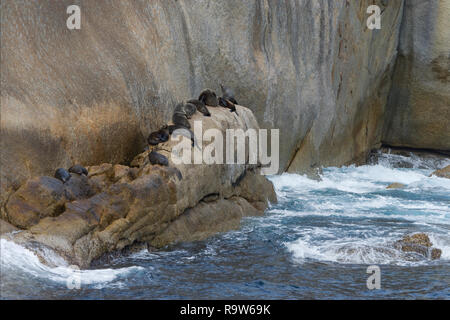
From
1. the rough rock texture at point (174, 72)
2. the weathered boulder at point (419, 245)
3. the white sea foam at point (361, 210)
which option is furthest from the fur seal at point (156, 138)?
the weathered boulder at point (419, 245)

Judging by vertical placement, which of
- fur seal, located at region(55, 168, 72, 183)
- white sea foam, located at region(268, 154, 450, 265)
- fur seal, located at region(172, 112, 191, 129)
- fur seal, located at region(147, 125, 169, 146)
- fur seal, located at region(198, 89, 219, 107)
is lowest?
white sea foam, located at region(268, 154, 450, 265)

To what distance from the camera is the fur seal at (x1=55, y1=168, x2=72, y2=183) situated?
758 cm

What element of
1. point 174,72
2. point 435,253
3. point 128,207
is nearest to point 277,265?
point 128,207

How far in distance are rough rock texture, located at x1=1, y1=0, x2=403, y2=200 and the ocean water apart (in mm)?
1641

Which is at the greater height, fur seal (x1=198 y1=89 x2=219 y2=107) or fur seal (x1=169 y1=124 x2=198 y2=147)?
fur seal (x1=198 y1=89 x2=219 y2=107)

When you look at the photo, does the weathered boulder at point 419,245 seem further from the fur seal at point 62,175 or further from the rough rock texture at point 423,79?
the rough rock texture at point 423,79

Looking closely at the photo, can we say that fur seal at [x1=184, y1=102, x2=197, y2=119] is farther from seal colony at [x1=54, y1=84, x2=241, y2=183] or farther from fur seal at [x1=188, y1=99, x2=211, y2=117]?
fur seal at [x1=188, y1=99, x2=211, y2=117]

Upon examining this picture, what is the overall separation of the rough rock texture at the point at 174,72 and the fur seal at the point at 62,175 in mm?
250

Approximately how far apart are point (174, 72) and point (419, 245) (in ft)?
18.1

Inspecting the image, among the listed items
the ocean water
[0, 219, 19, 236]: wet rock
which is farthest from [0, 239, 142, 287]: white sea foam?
[0, 219, 19, 236]: wet rock

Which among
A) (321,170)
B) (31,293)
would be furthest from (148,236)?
(321,170)

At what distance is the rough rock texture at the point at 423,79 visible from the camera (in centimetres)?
2116

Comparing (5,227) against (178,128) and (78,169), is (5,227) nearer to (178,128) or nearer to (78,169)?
(78,169)

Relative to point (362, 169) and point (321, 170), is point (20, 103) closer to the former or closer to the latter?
point (321, 170)
